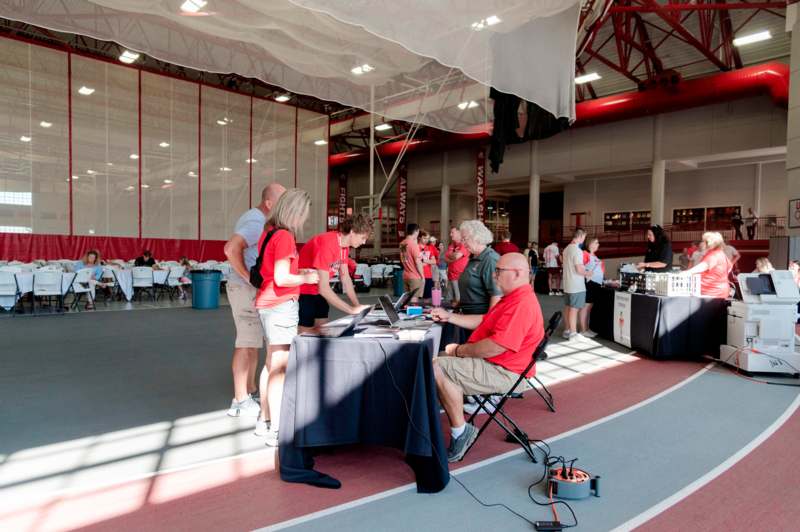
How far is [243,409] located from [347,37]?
2939 mm

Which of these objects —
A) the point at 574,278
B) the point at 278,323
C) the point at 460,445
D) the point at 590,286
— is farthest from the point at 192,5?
the point at 590,286

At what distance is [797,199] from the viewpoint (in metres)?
9.94

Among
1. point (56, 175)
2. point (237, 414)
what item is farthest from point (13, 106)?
point (237, 414)

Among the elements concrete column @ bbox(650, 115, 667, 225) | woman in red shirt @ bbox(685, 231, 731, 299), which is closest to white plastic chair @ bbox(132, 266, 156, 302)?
woman in red shirt @ bbox(685, 231, 731, 299)

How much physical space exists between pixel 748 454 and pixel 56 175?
1522cm

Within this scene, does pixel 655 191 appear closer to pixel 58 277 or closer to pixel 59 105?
pixel 58 277

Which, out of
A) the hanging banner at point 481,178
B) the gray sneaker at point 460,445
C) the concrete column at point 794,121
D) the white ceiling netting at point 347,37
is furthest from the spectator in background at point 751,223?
the gray sneaker at point 460,445

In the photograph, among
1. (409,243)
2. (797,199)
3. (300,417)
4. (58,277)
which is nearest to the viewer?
(300,417)

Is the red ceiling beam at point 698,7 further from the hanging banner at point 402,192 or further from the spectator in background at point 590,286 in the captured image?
the hanging banner at point 402,192

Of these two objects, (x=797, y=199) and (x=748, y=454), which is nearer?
(x=748, y=454)

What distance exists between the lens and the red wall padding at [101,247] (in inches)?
490

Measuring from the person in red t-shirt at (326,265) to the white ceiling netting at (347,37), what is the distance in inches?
50.7

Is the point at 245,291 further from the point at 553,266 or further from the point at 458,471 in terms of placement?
the point at 553,266

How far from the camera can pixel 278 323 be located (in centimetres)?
285
